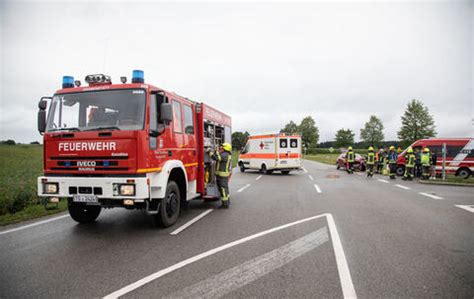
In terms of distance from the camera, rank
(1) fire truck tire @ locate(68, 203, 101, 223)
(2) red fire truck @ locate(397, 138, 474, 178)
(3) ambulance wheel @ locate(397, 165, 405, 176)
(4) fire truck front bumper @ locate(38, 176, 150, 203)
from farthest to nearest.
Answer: (3) ambulance wheel @ locate(397, 165, 405, 176)
(2) red fire truck @ locate(397, 138, 474, 178)
(1) fire truck tire @ locate(68, 203, 101, 223)
(4) fire truck front bumper @ locate(38, 176, 150, 203)

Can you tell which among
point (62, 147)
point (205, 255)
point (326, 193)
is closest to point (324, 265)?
point (205, 255)

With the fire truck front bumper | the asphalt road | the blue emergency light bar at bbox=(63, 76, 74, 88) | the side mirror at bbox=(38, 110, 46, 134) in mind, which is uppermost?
the blue emergency light bar at bbox=(63, 76, 74, 88)

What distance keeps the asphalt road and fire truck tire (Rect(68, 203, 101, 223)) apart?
232 mm

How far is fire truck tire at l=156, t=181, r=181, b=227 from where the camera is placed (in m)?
5.38

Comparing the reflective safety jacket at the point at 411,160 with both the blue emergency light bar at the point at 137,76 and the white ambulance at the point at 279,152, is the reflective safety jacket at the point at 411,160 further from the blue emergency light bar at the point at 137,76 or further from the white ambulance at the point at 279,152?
the blue emergency light bar at the point at 137,76

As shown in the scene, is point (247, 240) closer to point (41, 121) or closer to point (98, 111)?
point (98, 111)

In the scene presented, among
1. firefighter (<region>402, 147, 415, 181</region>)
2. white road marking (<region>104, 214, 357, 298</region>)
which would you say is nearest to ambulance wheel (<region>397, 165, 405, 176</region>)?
firefighter (<region>402, 147, 415, 181</region>)

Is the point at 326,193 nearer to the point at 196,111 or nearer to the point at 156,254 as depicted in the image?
Result: the point at 196,111

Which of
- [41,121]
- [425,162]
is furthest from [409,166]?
[41,121]

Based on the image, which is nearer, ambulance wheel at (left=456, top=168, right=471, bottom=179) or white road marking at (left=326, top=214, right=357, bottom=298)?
white road marking at (left=326, top=214, right=357, bottom=298)

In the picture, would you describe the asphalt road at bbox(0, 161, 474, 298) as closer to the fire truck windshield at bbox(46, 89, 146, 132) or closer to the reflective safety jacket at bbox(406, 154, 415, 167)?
the fire truck windshield at bbox(46, 89, 146, 132)

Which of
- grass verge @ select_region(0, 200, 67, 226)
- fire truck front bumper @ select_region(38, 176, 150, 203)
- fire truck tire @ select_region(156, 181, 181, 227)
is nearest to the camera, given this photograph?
fire truck front bumper @ select_region(38, 176, 150, 203)

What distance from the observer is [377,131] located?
74812 millimetres

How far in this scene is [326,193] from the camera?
10156mm
